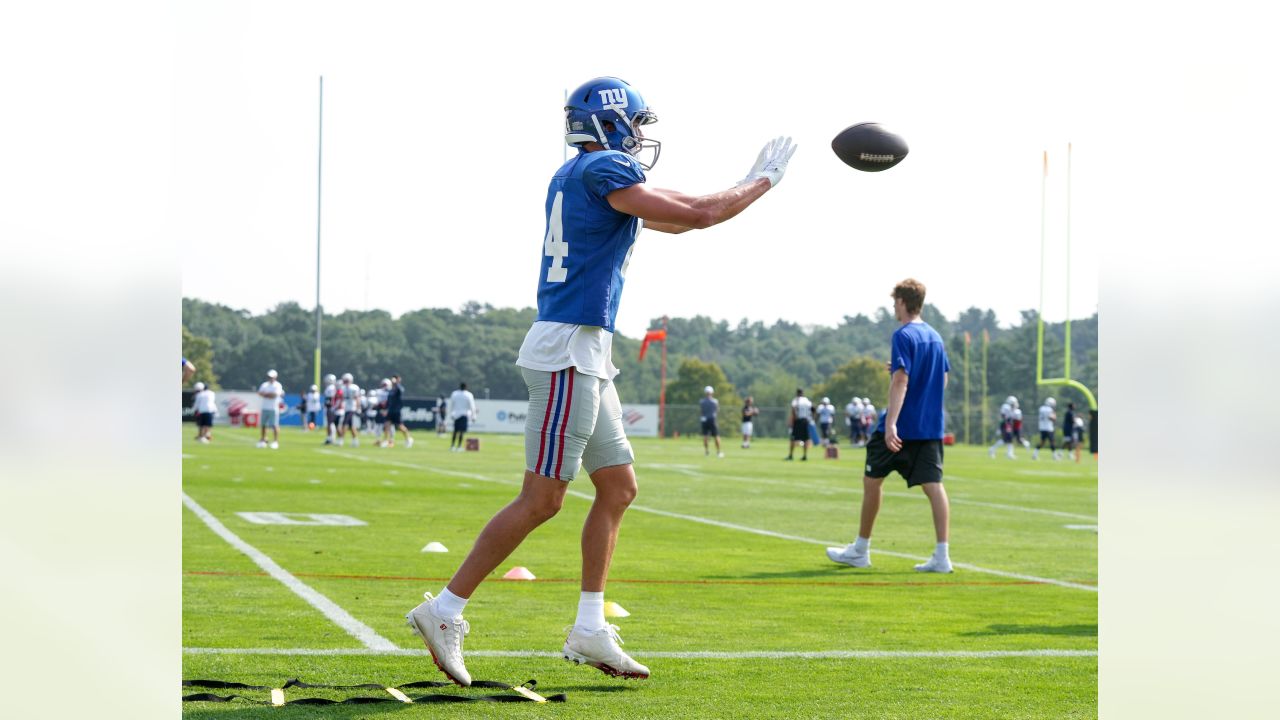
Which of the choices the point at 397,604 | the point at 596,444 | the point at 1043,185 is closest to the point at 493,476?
the point at 397,604

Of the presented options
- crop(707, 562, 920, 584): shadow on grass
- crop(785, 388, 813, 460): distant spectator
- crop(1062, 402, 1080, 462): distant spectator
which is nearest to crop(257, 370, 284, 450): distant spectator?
crop(785, 388, 813, 460): distant spectator

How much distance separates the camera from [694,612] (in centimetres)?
653

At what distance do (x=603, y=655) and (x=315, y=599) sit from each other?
252 centimetres

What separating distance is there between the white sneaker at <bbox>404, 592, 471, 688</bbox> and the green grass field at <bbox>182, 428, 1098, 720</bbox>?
12 cm

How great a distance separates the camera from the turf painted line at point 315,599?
5.46 meters

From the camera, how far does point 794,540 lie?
11133mm

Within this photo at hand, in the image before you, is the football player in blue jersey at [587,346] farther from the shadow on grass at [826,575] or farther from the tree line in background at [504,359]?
the tree line in background at [504,359]

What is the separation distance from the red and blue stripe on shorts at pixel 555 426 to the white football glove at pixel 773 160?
0.99m

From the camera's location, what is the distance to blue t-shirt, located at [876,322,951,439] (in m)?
8.92

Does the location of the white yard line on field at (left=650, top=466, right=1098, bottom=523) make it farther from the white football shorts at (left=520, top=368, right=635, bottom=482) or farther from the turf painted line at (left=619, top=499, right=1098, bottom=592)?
the white football shorts at (left=520, top=368, right=635, bottom=482)

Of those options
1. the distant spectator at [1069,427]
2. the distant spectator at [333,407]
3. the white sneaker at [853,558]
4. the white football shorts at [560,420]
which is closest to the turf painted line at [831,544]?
the white sneaker at [853,558]
